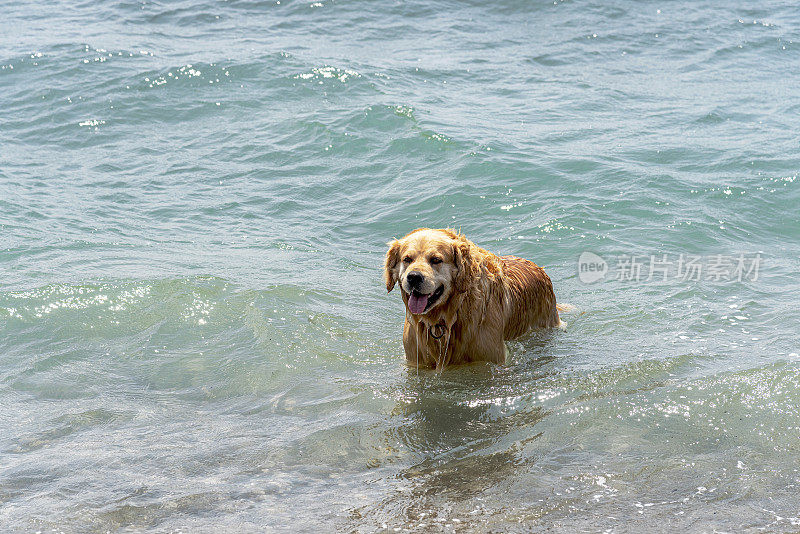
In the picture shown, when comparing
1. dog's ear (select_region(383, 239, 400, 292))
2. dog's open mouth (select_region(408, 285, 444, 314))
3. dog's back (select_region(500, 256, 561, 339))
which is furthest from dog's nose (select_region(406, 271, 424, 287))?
dog's back (select_region(500, 256, 561, 339))

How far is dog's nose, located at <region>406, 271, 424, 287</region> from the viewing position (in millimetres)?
6375

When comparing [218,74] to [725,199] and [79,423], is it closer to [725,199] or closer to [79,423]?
[725,199]

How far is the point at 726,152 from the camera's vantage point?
13172mm

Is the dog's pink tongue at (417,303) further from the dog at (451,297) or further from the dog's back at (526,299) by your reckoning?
the dog's back at (526,299)

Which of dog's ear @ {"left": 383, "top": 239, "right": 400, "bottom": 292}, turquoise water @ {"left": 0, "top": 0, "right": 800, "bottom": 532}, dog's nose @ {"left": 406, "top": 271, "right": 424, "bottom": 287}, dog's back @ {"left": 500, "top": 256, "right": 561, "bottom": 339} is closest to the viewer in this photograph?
turquoise water @ {"left": 0, "top": 0, "right": 800, "bottom": 532}

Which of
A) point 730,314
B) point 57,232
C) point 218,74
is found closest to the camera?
point 730,314

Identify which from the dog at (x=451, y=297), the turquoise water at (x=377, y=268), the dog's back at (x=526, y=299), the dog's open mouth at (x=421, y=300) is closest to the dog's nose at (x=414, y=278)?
the dog at (x=451, y=297)

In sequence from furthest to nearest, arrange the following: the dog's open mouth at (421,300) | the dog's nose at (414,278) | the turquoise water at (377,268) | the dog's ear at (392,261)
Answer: the dog's ear at (392,261)
the dog's open mouth at (421,300)
the dog's nose at (414,278)
the turquoise water at (377,268)

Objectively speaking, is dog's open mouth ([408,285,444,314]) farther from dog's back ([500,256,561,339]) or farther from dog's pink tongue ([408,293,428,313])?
dog's back ([500,256,561,339])

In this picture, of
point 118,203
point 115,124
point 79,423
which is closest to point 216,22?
point 115,124

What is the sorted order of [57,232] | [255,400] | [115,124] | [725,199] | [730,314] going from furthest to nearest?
1. [115,124]
2. [725,199]
3. [57,232]
4. [730,314]
5. [255,400]

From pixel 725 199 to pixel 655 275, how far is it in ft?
9.38

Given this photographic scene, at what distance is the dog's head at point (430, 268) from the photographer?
6.44 meters

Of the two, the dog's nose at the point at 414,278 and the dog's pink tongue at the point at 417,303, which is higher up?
the dog's nose at the point at 414,278
